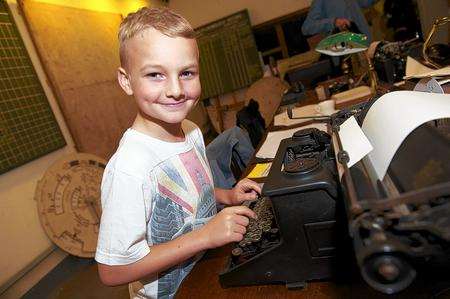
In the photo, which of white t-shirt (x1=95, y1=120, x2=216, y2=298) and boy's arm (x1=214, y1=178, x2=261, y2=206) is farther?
boy's arm (x1=214, y1=178, x2=261, y2=206)

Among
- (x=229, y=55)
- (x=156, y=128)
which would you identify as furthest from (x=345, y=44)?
(x=229, y=55)

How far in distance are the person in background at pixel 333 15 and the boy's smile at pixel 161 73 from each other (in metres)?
2.58

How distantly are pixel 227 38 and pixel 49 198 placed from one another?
4.90 m

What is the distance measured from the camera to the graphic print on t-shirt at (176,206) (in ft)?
3.04

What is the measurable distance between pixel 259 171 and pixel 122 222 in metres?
0.69

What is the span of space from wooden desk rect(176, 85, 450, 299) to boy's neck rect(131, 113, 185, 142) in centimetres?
41

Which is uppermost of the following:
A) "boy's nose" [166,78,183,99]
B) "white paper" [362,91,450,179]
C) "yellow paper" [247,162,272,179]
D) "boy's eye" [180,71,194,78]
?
"boy's eye" [180,71,194,78]

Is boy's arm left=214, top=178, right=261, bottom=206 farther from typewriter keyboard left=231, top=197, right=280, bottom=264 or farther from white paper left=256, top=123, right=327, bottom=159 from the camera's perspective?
white paper left=256, top=123, right=327, bottom=159

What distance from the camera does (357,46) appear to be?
1.96 meters

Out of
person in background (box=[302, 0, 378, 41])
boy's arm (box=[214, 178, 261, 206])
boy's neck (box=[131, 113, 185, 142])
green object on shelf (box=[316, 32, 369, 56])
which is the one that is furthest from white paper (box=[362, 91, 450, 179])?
person in background (box=[302, 0, 378, 41])

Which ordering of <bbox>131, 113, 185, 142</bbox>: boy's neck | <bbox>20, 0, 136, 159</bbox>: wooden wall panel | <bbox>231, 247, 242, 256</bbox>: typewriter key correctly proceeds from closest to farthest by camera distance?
1. <bbox>231, 247, 242, 256</bbox>: typewriter key
2. <bbox>131, 113, 185, 142</bbox>: boy's neck
3. <bbox>20, 0, 136, 159</bbox>: wooden wall panel

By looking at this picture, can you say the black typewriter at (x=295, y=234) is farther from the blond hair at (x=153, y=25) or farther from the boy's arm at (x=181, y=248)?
the blond hair at (x=153, y=25)

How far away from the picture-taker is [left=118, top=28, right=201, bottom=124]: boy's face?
836 millimetres

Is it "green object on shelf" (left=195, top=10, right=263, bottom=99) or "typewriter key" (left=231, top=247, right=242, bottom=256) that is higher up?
"green object on shelf" (left=195, top=10, right=263, bottom=99)
